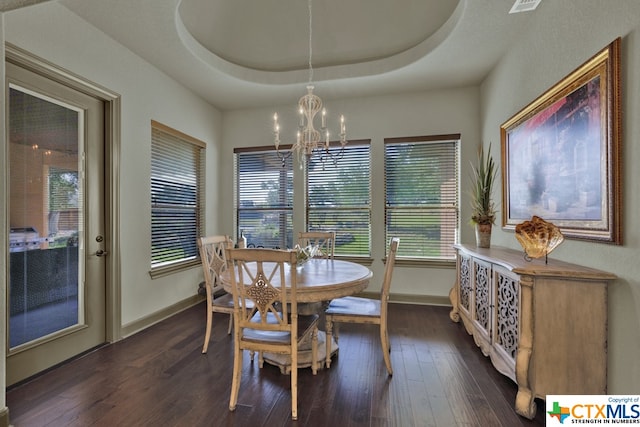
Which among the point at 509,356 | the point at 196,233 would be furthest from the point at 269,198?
the point at 509,356

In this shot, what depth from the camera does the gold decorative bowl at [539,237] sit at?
1900 millimetres

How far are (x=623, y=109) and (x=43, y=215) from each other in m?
3.98

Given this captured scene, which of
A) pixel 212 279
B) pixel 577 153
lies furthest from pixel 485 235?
pixel 212 279

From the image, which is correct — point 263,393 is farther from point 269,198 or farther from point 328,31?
point 328,31

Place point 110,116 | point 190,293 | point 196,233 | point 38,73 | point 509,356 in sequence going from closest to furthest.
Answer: point 509,356 → point 38,73 → point 110,116 → point 190,293 → point 196,233

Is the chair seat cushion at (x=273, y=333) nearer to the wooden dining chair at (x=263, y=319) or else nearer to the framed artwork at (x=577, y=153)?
the wooden dining chair at (x=263, y=319)

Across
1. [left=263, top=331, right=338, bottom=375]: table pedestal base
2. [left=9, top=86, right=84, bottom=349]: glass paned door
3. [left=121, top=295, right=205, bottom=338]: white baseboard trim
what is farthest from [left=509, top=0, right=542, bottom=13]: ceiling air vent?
[left=121, top=295, right=205, bottom=338]: white baseboard trim

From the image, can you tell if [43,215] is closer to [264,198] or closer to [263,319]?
[263,319]

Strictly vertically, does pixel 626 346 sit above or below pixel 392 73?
below

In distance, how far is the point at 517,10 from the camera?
2400mm

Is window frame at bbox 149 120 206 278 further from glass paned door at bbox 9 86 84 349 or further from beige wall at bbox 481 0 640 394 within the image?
beige wall at bbox 481 0 640 394

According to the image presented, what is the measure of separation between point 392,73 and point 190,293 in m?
3.77

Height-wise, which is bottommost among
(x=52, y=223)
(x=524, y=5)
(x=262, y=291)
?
(x=262, y=291)

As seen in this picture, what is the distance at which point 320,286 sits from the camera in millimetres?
1967
